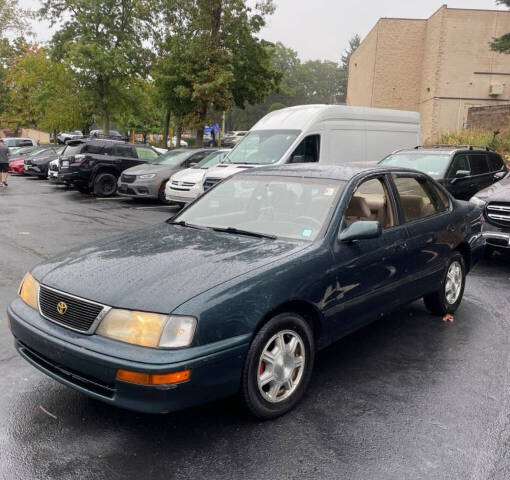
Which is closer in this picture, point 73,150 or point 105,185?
point 105,185

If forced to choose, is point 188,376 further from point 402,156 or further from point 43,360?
point 402,156

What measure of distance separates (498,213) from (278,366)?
5.34m

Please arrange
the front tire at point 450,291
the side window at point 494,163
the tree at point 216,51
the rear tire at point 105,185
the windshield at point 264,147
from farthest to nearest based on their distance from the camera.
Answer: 1. the tree at point 216,51
2. the rear tire at point 105,185
3. the side window at point 494,163
4. the windshield at point 264,147
5. the front tire at point 450,291

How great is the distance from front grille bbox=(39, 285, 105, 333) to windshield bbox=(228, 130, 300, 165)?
8027 millimetres

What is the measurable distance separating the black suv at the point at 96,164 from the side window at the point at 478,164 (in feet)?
33.1

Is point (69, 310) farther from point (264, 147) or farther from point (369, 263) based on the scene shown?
point (264, 147)

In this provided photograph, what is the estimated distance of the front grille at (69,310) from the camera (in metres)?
2.98

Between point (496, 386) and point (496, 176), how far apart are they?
8252 mm

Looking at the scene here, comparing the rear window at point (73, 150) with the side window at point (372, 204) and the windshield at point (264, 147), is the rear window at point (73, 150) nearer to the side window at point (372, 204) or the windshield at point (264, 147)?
the windshield at point (264, 147)

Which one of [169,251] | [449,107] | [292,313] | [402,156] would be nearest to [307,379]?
[292,313]

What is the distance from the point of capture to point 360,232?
3725mm

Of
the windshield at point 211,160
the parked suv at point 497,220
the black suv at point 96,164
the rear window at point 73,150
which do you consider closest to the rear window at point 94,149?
the black suv at point 96,164

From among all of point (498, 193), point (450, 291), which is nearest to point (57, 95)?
point (498, 193)

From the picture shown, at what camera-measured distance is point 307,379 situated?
3.50 metres
